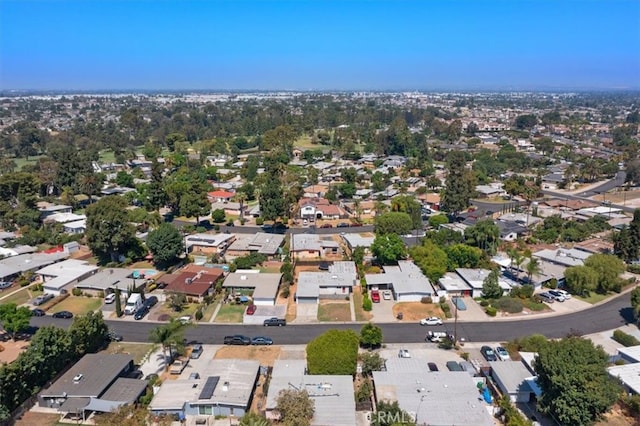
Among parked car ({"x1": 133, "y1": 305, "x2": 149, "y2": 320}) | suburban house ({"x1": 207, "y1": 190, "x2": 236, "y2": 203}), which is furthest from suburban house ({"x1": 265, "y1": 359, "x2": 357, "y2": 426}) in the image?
suburban house ({"x1": 207, "y1": 190, "x2": 236, "y2": 203})

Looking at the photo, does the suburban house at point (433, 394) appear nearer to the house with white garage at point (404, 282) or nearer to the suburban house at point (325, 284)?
the house with white garage at point (404, 282)

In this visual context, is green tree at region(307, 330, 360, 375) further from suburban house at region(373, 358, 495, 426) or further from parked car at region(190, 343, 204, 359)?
parked car at region(190, 343, 204, 359)

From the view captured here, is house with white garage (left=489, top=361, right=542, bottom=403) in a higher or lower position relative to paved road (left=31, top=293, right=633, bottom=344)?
higher

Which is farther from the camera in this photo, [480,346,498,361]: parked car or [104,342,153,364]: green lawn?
[104,342,153,364]: green lawn

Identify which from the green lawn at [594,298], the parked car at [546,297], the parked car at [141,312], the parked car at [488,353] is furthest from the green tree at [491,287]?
the parked car at [141,312]

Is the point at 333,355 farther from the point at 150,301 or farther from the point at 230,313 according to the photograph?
the point at 150,301

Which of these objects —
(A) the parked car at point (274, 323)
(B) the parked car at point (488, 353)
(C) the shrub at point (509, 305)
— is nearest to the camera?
(B) the parked car at point (488, 353)
